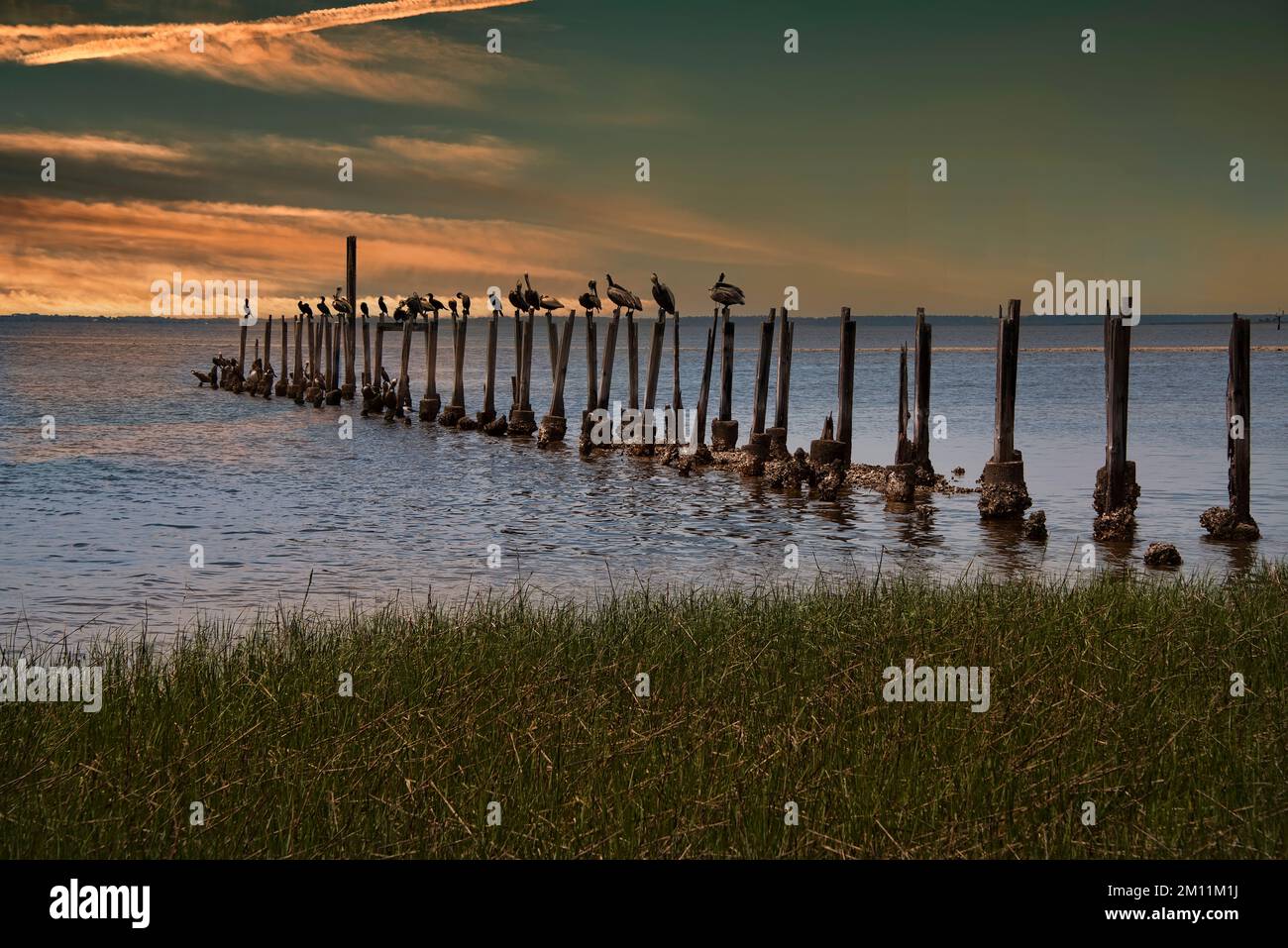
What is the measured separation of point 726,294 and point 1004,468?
11.6m

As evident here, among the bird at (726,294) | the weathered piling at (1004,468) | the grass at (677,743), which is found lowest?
the grass at (677,743)

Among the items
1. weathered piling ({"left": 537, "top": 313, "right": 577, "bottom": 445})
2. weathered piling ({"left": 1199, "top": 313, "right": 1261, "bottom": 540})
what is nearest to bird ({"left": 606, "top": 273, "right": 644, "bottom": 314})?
weathered piling ({"left": 537, "top": 313, "right": 577, "bottom": 445})

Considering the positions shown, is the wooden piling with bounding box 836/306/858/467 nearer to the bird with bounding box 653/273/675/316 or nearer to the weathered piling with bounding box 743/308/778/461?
the weathered piling with bounding box 743/308/778/461

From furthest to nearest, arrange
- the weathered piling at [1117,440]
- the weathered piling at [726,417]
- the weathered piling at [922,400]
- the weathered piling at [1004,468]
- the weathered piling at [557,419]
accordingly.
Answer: the weathered piling at [557,419]
the weathered piling at [726,417]
the weathered piling at [922,400]
the weathered piling at [1004,468]
the weathered piling at [1117,440]

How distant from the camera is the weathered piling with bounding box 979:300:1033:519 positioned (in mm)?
20203

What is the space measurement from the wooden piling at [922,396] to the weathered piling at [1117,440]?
16.6ft

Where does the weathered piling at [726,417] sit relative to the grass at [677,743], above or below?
above

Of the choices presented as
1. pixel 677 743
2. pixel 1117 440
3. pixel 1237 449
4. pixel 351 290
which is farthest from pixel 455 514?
pixel 351 290

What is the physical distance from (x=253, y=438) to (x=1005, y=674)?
32.5 meters

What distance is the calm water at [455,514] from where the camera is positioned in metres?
15.6

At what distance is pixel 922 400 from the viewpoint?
24.4m

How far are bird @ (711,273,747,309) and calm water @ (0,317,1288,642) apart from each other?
4397 mm

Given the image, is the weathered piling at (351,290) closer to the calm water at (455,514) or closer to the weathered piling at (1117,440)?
the calm water at (455,514)

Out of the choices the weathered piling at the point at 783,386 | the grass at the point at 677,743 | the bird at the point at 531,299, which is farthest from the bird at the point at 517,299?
the grass at the point at 677,743
